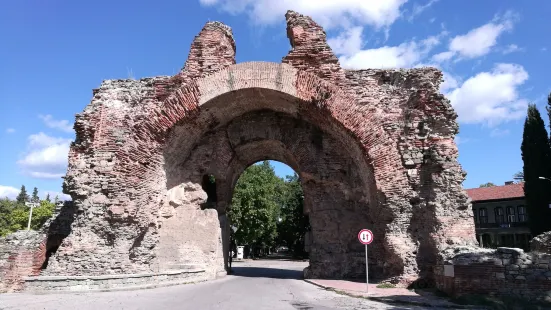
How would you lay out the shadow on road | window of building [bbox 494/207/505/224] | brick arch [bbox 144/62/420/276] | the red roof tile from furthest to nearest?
window of building [bbox 494/207/505/224], the red roof tile, the shadow on road, brick arch [bbox 144/62/420/276]

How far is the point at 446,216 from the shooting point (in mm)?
10039

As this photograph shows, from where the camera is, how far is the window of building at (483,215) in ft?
131

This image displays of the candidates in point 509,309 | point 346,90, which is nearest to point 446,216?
point 509,309

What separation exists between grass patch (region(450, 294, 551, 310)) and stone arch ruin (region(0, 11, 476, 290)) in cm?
197

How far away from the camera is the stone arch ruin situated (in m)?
10.5

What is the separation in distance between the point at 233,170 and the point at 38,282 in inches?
287

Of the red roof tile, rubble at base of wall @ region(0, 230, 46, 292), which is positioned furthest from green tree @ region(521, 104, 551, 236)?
rubble at base of wall @ region(0, 230, 46, 292)

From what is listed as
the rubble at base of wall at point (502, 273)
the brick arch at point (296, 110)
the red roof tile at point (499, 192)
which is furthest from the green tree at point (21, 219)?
the rubble at base of wall at point (502, 273)

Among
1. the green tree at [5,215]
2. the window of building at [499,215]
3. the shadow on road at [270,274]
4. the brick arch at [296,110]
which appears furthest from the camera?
the green tree at [5,215]

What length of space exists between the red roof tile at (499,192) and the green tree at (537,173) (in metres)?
10.7

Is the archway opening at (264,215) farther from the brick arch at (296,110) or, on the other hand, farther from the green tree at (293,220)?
the brick arch at (296,110)

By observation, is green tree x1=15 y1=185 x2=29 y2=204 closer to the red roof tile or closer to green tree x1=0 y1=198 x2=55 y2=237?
green tree x1=0 y1=198 x2=55 y2=237

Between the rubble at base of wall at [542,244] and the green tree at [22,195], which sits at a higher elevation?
the green tree at [22,195]

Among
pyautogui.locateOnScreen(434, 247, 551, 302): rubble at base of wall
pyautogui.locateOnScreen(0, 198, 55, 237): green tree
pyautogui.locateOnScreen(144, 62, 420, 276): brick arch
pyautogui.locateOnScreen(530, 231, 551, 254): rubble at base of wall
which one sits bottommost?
pyautogui.locateOnScreen(434, 247, 551, 302): rubble at base of wall
